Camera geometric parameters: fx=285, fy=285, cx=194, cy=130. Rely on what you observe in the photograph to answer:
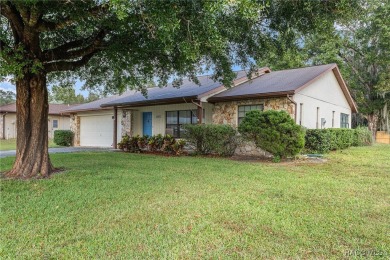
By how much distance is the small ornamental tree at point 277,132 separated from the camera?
9695mm

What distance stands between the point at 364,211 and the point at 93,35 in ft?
24.5

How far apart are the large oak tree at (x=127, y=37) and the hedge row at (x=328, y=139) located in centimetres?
453

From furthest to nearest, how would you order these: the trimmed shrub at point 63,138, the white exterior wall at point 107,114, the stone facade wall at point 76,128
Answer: the stone facade wall at point 76,128 < the trimmed shrub at point 63,138 < the white exterior wall at point 107,114

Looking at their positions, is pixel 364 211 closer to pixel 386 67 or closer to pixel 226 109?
pixel 226 109

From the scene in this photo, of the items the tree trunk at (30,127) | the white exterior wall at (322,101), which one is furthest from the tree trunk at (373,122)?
the tree trunk at (30,127)

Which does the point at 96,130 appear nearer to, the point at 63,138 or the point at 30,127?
the point at 63,138

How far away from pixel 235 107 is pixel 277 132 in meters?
3.79

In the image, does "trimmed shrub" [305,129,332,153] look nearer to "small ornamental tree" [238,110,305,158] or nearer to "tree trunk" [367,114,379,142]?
"small ornamental tree" [238,110,305,158]

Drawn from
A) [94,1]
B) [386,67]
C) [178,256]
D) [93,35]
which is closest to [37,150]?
[93,35]

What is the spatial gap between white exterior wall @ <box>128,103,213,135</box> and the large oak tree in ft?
16.0

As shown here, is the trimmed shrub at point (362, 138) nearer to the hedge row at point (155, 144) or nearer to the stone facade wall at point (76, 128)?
the hedge row at point (155, 144)

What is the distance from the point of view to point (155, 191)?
5.57 m

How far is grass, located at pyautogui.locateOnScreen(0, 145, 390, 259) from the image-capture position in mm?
3117

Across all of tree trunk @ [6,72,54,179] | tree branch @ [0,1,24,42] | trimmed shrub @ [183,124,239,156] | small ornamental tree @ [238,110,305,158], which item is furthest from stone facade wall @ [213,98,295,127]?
tree branch @ [0,1,24,42]
